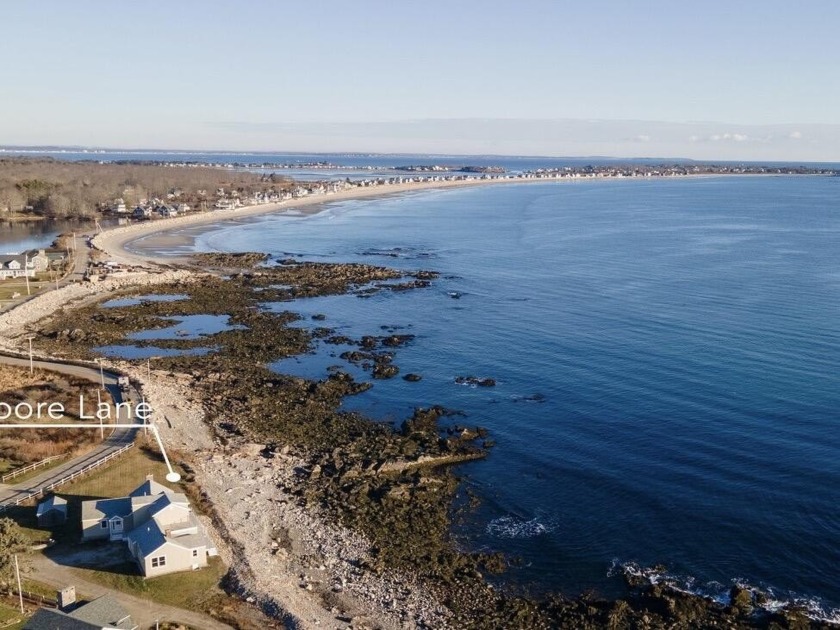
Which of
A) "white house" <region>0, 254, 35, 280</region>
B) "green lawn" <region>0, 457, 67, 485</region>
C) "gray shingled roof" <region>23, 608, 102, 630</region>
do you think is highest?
"white house" <region>0, 254, 35, 280</region>

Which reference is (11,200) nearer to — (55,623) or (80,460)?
(80,460)

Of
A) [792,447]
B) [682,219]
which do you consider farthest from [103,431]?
[682,219]

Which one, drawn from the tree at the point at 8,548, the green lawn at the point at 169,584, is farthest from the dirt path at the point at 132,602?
the tree at the point at 8,548

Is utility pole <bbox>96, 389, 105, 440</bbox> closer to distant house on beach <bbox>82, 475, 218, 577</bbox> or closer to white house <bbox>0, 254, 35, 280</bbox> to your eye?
distant house on beach <bbox>82, 475, 218, 577</bbox>

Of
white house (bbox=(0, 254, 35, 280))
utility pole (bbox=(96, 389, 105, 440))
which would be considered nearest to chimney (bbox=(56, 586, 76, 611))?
utility pole (bbox=(96, 389, 105, 440))

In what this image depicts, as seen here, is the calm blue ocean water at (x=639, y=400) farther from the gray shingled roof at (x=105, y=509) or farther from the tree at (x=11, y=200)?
the tree at (x=11, y=200)
